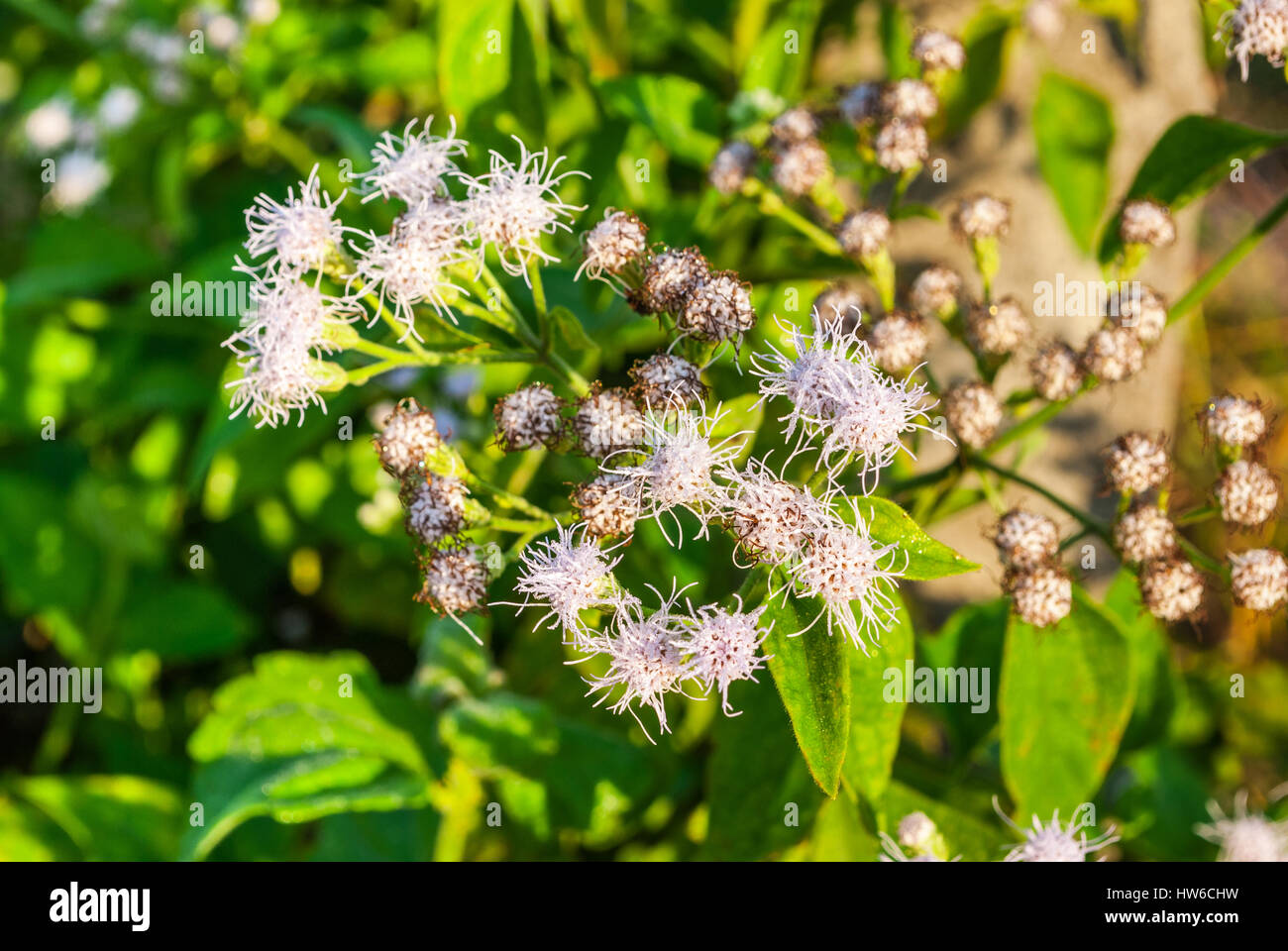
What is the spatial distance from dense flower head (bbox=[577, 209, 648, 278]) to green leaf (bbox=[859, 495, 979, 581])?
57 centimetres

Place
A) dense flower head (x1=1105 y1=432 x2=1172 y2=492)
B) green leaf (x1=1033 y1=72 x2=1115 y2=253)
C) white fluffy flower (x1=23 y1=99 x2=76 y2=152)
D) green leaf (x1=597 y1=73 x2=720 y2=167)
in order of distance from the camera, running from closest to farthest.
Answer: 1. dense flower head (x1=1105 y1=432 x2=1172 y2=492)
2. green leaf (x1=597 y1=73 x2=720 y2=167)
3. green leaf (x1=1033 y1=72 x2=1115 y2=253)
4. white fluffy flower (x1=23 y1=99 x2=76 y2=152)

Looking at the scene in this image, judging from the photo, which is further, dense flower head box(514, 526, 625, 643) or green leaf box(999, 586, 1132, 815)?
green leaf box(999, 586, 1132, 815)

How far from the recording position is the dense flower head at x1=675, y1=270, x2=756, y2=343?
1523 mm

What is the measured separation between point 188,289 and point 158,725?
4.27 ft

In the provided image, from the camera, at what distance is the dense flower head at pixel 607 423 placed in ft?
4.90

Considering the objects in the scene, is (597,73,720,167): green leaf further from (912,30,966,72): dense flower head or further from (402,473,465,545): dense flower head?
(402,473,465,545): dense flower head

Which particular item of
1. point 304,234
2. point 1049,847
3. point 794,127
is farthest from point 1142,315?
point 304,234

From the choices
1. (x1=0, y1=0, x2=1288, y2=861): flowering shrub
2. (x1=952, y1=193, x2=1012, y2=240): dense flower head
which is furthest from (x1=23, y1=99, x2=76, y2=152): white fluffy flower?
(x1=952, y1=193, x2=1012, y2=240): dense flower head

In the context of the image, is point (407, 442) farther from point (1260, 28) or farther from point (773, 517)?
point (1260, 28)

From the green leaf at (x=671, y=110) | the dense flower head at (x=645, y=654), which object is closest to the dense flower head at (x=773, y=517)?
the dense flower head at (x=645, y=654)

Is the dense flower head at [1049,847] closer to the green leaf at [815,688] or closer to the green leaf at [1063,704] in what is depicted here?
the green leaf at [1063,704]

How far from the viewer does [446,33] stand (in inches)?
89.1

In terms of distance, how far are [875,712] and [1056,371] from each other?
2.28 feet

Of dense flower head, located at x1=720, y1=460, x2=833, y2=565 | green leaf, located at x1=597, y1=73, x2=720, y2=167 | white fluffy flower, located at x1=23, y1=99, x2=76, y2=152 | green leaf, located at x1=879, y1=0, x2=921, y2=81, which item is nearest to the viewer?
dense flower head, located at x1=720, y1=460, x2=833, y2=565
